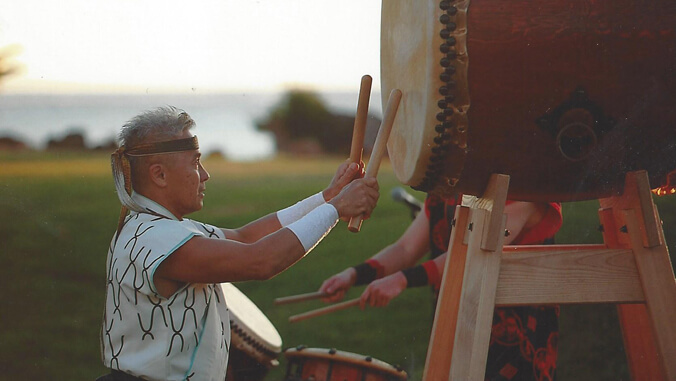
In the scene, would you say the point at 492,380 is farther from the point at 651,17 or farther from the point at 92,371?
the point at 92,371

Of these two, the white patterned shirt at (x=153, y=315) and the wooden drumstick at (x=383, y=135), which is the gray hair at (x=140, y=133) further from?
the wooden drumstick at (x=383, y=135)

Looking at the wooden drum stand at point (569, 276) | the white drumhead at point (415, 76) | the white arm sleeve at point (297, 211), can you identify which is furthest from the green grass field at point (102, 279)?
the white drumhead at point (415, 76)

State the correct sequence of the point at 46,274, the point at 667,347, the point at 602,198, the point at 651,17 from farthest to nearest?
the point at 46,274 → the point at 602,198 → the point at 667,347 → the point at 651,17

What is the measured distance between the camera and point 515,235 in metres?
2.55

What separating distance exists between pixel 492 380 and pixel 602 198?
0.72 meters

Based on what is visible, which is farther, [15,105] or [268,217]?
[15,105]

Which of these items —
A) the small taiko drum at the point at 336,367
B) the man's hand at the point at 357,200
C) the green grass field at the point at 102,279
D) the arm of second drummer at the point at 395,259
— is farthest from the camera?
the green grass field at the point at 102,279

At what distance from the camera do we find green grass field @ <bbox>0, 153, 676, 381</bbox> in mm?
3951

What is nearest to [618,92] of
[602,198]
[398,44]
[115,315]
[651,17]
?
[651,17]

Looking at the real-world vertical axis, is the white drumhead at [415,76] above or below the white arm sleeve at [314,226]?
above

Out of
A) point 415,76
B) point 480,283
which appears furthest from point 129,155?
point 480,283

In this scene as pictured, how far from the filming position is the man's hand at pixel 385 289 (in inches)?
108

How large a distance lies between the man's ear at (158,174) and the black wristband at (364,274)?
1.11 meters

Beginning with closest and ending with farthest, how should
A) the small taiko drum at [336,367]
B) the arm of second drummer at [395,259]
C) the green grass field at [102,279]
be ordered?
1. the small taiko drum at [336,367]
2. the arm of second drummer at [395,259]
3. the green grass field at [102,279]
